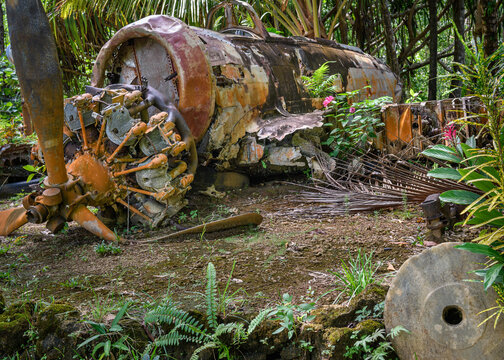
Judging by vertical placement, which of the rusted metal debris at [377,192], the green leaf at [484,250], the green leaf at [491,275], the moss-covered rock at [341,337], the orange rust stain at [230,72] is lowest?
the rusted metal debris at [377,192]

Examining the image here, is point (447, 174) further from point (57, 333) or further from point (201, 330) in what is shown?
point (57, 333)

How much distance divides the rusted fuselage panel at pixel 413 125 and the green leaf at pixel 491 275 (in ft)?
9.40

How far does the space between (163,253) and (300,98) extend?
8.97ft

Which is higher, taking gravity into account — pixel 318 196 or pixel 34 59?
pixel 34 59

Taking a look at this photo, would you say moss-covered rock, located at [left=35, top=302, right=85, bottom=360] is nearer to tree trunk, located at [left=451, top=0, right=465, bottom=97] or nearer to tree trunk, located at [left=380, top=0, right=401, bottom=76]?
tree trunk, located at [left=451, top=0, right=465, bottom=97]

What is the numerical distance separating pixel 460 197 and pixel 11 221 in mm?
3220

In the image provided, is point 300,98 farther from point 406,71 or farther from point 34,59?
point 406,71

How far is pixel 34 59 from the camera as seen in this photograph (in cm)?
254

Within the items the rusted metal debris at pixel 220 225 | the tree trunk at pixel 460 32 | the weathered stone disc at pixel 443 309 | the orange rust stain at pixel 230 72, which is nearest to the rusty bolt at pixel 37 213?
the rusted metal debris at pixel 220 225

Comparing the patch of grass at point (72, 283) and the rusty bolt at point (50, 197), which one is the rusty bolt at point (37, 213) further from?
the patch of grass at point (72, 283)

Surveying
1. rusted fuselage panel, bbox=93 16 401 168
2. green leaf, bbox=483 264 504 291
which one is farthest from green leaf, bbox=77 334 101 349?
rusted fuselage panel, bbox=93 16 401 168

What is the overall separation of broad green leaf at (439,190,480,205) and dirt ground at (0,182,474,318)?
49 centimetres

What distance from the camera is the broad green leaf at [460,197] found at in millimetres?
1825

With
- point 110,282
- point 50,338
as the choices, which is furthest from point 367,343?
point 110,282
